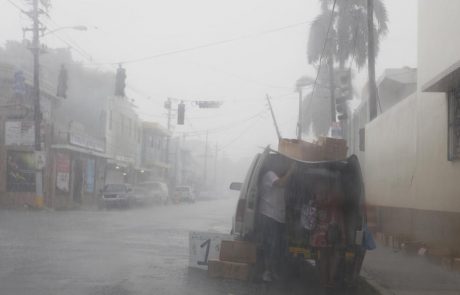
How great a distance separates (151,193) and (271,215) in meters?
31.8

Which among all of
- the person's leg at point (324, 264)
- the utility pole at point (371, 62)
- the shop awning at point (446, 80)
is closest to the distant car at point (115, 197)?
the utility pole at point (371, 62)

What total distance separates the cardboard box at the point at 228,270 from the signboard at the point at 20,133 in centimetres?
2365

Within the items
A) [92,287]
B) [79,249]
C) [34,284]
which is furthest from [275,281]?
[79,249]

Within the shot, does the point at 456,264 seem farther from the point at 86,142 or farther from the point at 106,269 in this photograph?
the point at 86,142

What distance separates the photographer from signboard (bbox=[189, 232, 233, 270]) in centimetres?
990

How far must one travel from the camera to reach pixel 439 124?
1176 cm

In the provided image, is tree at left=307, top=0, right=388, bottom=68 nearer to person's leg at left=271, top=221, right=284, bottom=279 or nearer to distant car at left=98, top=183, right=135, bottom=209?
distant car at left=98, top=183, right=135, bottom=209

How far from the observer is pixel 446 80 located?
10.3m

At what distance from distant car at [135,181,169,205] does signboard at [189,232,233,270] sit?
2725 centimetres

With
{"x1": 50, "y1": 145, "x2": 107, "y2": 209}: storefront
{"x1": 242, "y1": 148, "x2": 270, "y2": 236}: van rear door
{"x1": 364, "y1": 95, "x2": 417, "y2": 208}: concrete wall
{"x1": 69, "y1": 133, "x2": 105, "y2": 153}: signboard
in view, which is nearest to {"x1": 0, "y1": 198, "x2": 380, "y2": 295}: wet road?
{"x1": 242, "y1": 148, "x2": 270, "y2": 236}: van rear door

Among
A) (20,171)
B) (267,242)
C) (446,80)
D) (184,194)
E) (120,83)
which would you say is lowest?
(267,242)

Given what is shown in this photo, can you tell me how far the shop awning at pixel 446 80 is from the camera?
9648 millimetres

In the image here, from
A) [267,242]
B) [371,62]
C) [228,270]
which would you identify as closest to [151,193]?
[371,62]

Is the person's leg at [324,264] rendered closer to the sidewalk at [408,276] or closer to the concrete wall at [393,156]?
the sidewalk at [408,276]
